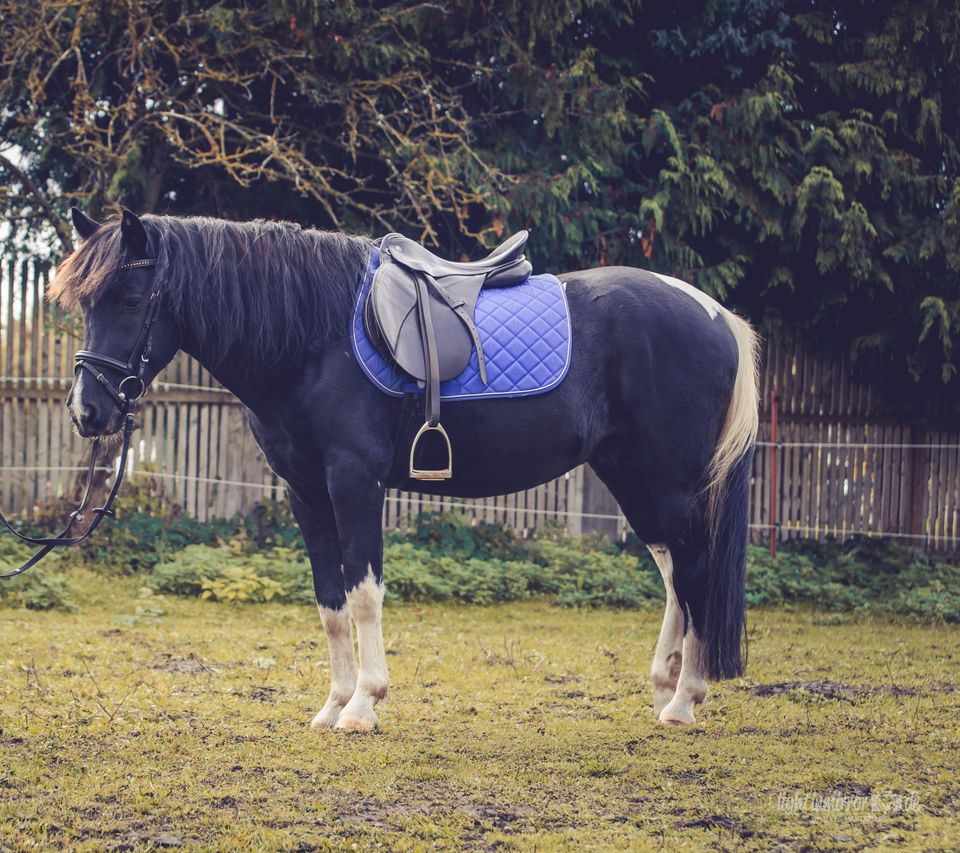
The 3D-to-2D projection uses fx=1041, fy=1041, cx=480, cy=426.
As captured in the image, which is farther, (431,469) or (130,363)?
(431,469)

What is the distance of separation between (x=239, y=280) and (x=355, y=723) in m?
1.82

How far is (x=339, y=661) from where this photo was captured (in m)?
4.38

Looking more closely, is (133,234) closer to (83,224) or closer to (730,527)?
(83,224)

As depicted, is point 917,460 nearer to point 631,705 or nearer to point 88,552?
point 631,705

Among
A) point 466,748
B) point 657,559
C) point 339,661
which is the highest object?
point 657,559

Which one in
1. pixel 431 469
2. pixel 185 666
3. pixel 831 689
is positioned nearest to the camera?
pixel 431 469

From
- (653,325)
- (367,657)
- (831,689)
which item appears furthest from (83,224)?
(831,689)

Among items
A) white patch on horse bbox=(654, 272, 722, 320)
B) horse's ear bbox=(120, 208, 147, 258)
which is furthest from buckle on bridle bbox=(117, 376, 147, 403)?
white patch on horse bbox=(654, 272, 722, 320)

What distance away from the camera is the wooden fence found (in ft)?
30.4

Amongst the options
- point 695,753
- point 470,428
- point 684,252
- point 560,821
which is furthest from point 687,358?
point 684,252

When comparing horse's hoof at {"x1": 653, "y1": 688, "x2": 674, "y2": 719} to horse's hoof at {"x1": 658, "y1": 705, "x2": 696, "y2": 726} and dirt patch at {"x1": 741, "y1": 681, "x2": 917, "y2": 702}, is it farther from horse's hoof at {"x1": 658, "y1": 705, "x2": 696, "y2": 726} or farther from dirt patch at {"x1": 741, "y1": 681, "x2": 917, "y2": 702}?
dirt patch at {"x1": 741, "y1": 681, "x2": 917, "y2": 702}

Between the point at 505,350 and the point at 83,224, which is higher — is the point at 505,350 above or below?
below

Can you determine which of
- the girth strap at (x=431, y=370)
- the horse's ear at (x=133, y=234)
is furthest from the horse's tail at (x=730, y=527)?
the horse's ear at (x=133, y=234)

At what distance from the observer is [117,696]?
15.8ft
